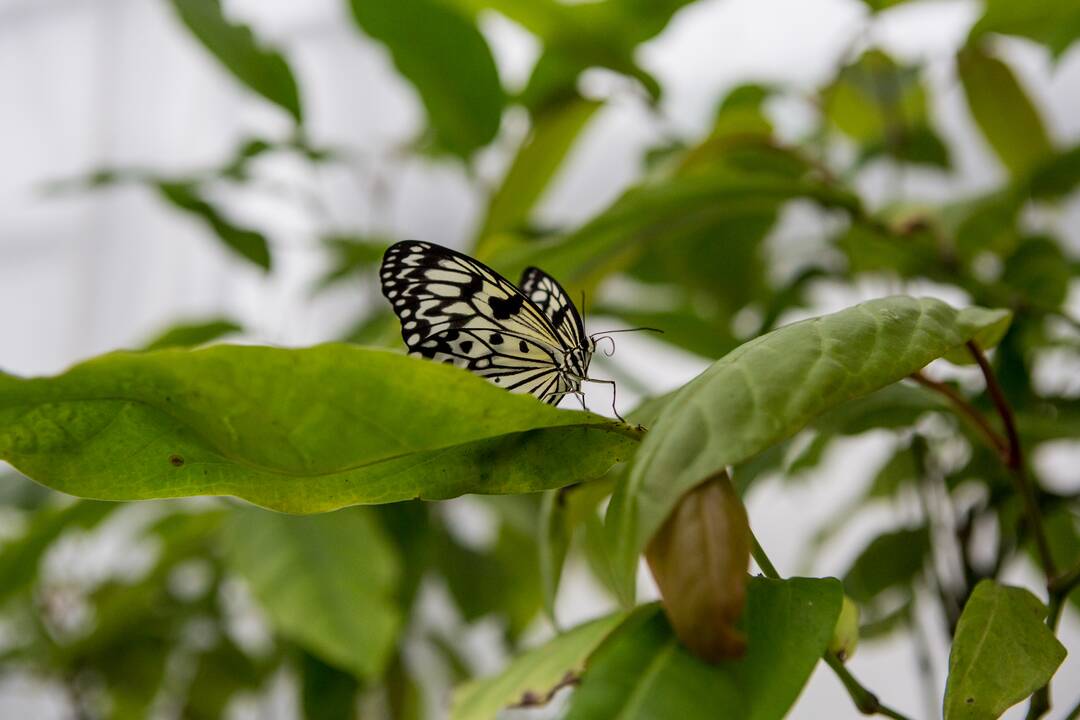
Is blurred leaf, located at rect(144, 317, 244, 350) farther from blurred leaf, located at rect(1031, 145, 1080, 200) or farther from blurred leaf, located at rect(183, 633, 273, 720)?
blurred leaf, located at rect(1031, 145, 1080, 200)

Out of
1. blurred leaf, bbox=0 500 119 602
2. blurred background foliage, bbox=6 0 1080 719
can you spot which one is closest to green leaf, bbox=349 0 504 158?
blurred background foliage, bbox=6 0 1080 719

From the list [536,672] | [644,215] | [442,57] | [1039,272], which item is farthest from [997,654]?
[442,57]

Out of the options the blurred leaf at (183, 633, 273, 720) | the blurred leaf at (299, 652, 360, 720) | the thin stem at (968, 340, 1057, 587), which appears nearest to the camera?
the thin stem at (968, 340, 1057, 587)

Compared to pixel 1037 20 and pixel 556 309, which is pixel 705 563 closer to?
pixel 556 309

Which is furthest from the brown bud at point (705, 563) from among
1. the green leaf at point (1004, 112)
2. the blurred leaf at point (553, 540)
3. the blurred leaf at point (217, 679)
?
the blurred leaf at point (217, 679)

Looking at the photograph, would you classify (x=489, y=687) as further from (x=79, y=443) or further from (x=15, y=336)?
(x=15, y=336)

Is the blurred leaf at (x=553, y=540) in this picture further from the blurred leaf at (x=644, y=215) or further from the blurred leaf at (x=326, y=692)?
the blurred leaf at (x=326, y=692)
